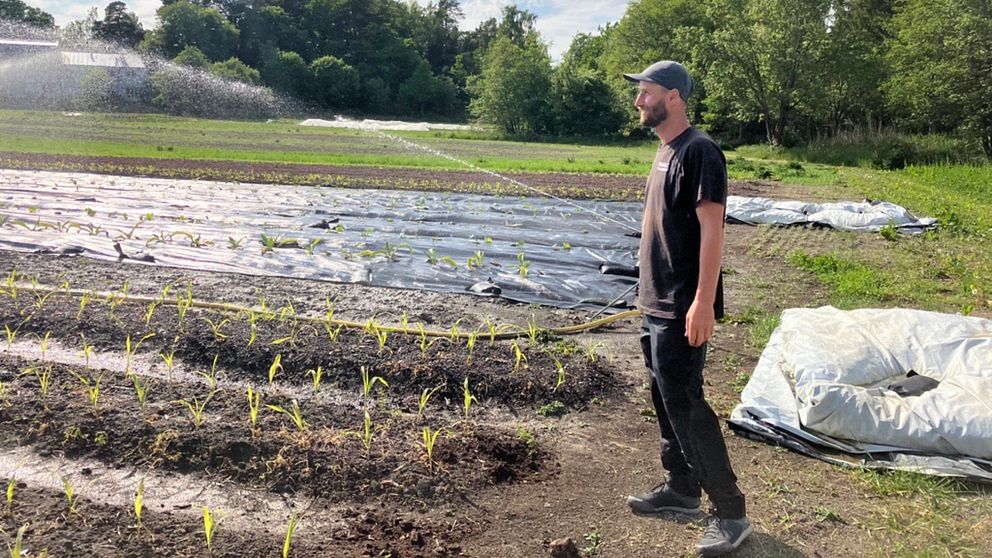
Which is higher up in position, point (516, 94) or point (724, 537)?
point (516, 94)

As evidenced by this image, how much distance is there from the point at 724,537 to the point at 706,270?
107 centimetres

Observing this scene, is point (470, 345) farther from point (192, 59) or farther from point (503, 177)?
point (192, 59)

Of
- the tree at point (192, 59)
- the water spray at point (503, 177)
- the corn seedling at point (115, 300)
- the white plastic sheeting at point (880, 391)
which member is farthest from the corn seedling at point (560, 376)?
the tree at point (192, 59)

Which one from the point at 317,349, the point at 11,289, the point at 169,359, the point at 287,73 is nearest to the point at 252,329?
the point at 317,349

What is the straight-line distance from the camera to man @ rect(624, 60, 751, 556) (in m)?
2.58

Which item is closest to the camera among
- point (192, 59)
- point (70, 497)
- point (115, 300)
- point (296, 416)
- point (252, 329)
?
point (70, 497)

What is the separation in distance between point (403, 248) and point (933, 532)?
633cm

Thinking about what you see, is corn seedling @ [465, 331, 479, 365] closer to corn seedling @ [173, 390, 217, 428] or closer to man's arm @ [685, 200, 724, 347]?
corn seedling @ [173, 390, 217, 428]

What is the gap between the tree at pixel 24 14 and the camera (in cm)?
4653

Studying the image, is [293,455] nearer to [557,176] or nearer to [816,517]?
[816,517]

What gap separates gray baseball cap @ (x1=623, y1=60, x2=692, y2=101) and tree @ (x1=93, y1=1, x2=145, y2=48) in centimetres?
5982

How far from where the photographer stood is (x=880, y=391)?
3768mm

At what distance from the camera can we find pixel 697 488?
3.01m

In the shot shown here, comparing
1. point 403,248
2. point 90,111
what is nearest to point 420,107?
point 90,111
